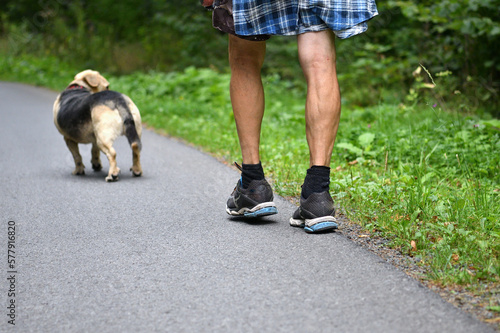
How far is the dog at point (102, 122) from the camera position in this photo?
4.66 m

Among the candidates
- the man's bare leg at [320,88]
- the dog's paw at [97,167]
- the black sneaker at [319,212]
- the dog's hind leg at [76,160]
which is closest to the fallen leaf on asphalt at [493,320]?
the black sneaker at [319,212]

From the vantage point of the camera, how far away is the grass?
259 centimetres

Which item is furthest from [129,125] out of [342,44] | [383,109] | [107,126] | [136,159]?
[342,44]

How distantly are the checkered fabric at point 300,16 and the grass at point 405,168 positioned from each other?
0.96 meters

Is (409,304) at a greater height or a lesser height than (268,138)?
greater

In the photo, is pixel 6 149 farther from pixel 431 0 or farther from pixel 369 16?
pixel 431 0

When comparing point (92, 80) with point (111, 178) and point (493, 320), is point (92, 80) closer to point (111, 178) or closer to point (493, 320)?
point (111, 178)

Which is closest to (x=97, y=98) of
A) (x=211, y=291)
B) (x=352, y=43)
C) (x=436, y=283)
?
(x=211, y=291)

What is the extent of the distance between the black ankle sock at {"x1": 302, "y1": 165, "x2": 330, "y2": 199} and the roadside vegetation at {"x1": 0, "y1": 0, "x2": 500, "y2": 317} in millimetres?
348

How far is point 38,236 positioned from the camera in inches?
122

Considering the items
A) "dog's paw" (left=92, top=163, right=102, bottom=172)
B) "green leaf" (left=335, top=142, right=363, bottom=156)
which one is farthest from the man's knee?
"dog's paw" (left=92, top=163, right=102, bottom=172)

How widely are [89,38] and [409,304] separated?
16.6 metres

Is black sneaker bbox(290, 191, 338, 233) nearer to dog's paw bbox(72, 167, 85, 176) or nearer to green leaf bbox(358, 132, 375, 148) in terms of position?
green leaf bbox(358, 132, 375, 148)

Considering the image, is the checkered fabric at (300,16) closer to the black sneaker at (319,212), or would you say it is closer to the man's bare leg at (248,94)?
the man's bare leg at (248,94)
